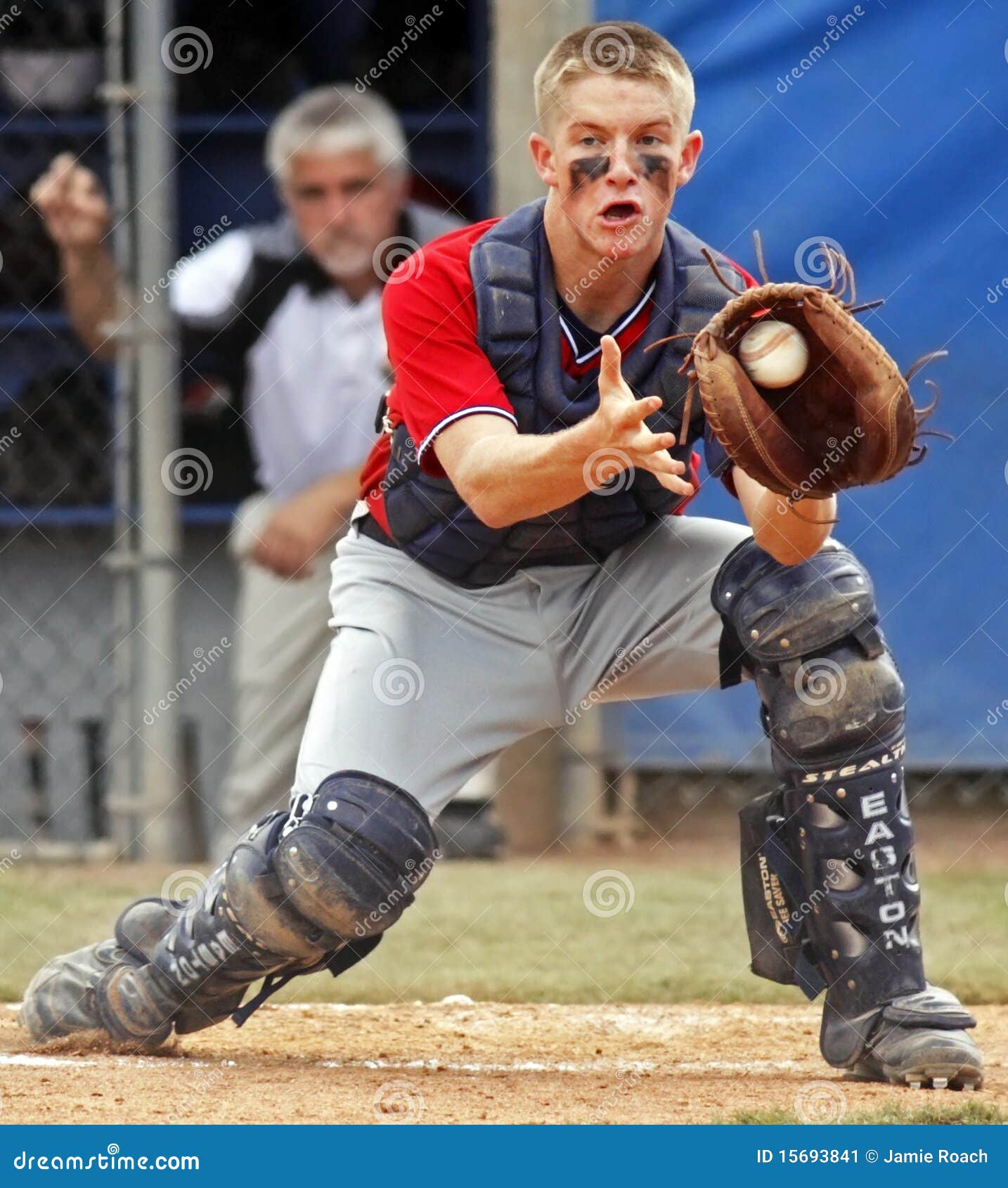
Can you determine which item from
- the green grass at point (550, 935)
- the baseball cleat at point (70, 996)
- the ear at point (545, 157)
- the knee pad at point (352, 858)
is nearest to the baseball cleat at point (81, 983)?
the baseball cleat at point (70, 996)

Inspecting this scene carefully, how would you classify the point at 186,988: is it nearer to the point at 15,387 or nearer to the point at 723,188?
the point at 723,188

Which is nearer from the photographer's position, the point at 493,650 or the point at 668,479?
the point at 668,479

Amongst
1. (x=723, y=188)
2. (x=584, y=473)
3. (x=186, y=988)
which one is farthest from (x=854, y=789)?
(x=723, y=188)

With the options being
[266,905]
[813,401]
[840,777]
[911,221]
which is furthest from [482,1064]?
[911,221]

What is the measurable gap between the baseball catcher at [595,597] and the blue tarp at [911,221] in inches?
96.2

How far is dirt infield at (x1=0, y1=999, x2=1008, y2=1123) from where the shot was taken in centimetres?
264

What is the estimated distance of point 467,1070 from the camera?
10.2 ft

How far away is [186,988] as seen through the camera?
3.10 meters

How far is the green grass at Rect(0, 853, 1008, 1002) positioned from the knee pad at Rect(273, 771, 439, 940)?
3.44ft

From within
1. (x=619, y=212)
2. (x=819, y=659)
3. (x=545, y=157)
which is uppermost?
(x=545, y=157)

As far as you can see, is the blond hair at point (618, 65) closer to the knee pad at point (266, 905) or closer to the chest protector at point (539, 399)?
the chest protector at point (539, 399)

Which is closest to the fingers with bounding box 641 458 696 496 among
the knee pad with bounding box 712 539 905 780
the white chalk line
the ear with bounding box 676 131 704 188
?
the knee pad with bounding box 712 539 905 780

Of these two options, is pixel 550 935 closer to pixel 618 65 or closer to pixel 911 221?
pixel 618 65

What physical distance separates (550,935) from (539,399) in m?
1.94
